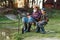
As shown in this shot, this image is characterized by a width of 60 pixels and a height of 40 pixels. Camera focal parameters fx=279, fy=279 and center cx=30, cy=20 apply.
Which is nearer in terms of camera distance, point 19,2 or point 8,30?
point 8,30

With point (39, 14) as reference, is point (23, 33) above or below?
→ below

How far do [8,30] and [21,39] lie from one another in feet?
7.32

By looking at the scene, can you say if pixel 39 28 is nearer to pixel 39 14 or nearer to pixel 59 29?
pixel 39 14

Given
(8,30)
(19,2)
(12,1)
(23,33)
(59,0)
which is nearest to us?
(23,33)

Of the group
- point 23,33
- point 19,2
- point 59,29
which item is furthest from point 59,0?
point 23,33

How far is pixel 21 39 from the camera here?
10.1 m

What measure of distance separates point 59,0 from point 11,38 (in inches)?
588

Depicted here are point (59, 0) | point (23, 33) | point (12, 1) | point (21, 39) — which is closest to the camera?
point (21, 39)

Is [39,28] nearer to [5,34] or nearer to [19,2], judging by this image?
[5,34]

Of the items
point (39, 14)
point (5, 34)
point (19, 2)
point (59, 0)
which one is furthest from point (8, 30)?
point (59, 0)

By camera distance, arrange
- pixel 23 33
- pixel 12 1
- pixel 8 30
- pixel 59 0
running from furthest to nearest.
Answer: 1. pixel 59 0
2. pixel 12 1
3. pixel 8 30
4. pixel 23 33

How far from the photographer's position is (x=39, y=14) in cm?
1138

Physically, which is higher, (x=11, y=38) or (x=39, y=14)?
(x=39, y=14)

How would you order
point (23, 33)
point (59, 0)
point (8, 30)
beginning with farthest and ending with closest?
point (59, 0), point (8, 30), point (23, 33)
